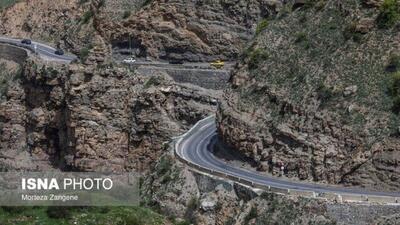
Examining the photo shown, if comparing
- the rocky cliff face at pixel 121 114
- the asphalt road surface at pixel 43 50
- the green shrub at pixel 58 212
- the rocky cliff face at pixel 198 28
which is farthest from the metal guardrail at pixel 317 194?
the asphalt road surface at pixel 43 50

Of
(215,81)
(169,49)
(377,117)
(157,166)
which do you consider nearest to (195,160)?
(157,166)

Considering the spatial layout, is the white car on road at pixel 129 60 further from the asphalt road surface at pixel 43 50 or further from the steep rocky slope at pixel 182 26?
the asphalt road surface at pixel 43 50

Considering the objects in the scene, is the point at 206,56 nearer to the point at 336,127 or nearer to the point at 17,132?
the point at 17,132

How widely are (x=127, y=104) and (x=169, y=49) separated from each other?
8.70 meters

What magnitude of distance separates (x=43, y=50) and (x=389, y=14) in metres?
46.4

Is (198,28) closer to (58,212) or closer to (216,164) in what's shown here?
(216,164)

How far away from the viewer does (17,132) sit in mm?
92062

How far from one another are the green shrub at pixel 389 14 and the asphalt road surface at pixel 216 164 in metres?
9.95

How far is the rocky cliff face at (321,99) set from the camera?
59594mm

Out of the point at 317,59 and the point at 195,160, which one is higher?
the point at 317,59

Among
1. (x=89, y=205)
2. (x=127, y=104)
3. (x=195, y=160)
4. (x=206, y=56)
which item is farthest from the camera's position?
(x=206, y=56)

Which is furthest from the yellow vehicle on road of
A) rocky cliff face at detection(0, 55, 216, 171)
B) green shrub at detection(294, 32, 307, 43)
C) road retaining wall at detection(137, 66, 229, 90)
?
green shrub at detection(294, 32, 307, 43)

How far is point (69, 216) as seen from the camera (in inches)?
2208

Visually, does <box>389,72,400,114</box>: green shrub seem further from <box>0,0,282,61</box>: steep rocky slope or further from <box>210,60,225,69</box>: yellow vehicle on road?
<box>0,0,282,61</box>: steep rocky slope
